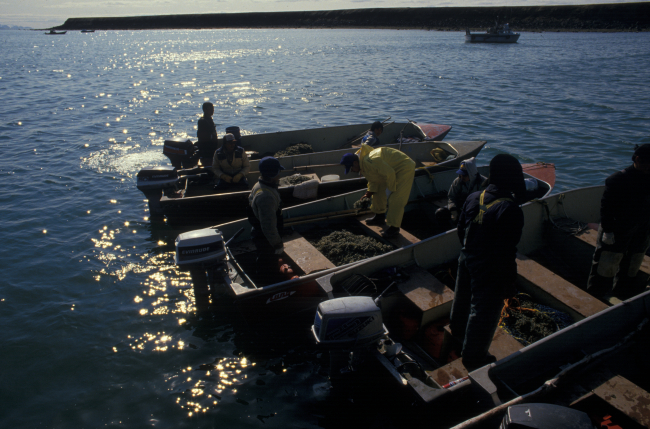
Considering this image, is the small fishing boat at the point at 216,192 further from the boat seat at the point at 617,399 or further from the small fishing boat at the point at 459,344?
the boat seat at the point at 617,399

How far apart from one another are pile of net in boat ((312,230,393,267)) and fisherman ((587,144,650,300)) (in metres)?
2.90

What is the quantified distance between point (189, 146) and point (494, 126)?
1421 centimetres

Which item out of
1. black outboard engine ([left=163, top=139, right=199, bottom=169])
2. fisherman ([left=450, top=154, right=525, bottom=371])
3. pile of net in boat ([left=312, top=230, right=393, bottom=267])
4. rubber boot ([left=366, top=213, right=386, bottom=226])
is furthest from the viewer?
black outboard engine ([left=163, top=139, right=199, bottom=169])

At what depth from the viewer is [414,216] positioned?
7.88 m

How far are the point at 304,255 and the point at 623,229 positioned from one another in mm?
4311

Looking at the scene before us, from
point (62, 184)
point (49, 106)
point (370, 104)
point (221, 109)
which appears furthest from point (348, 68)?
point (62, 184)

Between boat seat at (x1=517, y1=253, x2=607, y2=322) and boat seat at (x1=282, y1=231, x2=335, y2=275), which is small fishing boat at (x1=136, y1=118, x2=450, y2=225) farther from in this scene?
boat seat at (x1=517, y1=253, x2=607, y2=322)

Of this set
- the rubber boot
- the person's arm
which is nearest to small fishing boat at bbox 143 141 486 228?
the rubber boot

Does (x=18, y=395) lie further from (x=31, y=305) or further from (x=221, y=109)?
(x=221, y=109)

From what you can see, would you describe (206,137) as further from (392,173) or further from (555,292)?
(555,292)

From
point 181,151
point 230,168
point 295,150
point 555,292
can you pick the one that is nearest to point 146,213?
point 181,151

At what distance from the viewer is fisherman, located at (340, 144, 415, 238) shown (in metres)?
6.15

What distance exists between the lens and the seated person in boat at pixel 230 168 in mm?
8023

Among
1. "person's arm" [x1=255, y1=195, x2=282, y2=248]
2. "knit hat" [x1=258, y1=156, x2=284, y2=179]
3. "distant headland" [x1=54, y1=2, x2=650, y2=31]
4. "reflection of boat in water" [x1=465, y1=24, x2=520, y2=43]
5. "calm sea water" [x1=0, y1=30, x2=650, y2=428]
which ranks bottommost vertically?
"calm sea water" [x1=0, y1=30, x2=650, y2=428]
